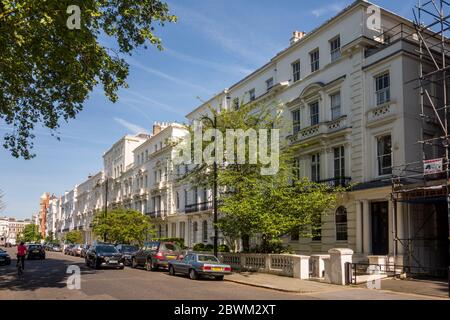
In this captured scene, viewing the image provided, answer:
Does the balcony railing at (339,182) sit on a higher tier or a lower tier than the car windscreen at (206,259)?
higher

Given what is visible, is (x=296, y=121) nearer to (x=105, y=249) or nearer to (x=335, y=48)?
(x=335, y=48)

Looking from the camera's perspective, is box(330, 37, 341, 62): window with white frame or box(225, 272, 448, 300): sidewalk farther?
box(330, 37, 341, 62): window with white frame

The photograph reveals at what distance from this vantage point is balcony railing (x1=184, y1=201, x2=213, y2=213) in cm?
4441

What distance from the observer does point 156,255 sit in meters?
28.3

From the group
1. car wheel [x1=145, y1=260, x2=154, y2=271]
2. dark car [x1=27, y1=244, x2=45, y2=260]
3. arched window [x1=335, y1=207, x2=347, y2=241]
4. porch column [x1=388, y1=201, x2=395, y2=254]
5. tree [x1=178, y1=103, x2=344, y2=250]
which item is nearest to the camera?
porch column [x1=388, y1=201, x2=395, y2=254]

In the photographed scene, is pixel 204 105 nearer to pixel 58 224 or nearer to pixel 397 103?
pixel 397 103

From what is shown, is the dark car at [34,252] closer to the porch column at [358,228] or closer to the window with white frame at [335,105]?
the window with white frame at [335,105]

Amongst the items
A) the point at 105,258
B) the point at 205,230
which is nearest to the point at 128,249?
the point at 105,258

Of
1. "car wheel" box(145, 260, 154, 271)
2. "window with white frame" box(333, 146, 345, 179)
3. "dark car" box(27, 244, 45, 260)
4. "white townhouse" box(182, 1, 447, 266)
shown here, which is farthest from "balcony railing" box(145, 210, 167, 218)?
"window with white frame" box(333, 146, 345, 179)

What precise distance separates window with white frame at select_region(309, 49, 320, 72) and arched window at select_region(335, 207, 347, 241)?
9.63 meters

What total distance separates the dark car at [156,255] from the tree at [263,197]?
424cm

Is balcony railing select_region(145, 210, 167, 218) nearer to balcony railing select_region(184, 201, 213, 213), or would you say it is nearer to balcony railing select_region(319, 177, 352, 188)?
balcony railing select_region(184, 201, 213, 213)

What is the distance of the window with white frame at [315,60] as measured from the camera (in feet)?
101

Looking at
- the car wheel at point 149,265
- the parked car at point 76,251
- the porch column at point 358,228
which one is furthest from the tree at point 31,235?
the porch column at point 358,228
